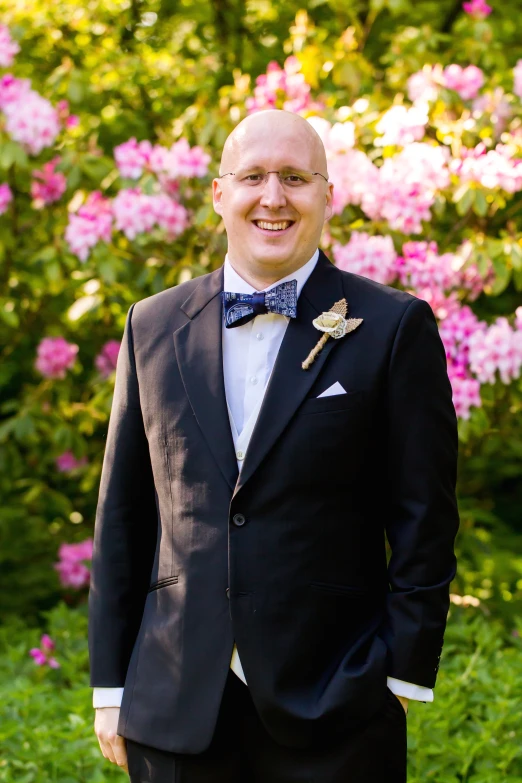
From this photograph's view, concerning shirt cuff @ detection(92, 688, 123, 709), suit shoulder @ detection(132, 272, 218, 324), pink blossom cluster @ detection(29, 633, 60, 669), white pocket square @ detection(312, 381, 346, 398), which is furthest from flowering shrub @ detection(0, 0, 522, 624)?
shirt cuff @ detection(92, 688, 123, 709)

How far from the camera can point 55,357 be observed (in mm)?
4594

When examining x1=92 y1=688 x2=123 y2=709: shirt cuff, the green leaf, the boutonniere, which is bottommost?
x1=92 y1=688 x2=123 y2=709: shirt cuff

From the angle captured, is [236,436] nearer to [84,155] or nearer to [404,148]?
[404,148]

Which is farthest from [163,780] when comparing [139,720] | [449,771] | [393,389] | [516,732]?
[516,732]

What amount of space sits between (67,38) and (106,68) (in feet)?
1.14

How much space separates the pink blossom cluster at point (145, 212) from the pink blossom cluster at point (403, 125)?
31.6 inches

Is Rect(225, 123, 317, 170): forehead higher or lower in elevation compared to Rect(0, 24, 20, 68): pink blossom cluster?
higher

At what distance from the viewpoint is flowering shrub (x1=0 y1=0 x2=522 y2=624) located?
372 cm

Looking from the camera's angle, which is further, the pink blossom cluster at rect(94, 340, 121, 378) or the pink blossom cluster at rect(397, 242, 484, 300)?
the pink blossom cluster at rect(94, 340, 121, 378)

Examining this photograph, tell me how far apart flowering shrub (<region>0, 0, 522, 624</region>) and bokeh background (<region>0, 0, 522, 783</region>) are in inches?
0.4

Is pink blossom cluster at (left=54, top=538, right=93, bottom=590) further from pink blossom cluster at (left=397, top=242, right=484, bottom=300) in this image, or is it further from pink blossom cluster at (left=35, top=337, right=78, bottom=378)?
pink blossom cluster at (left=397, top=242, right=484, bottom=300)

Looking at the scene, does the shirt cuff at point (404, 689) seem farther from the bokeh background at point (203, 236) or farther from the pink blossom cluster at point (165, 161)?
the pink blossom cluster at point (165, 161)

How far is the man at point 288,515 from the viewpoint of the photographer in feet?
5.86

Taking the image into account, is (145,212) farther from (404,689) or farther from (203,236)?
(404,689)
